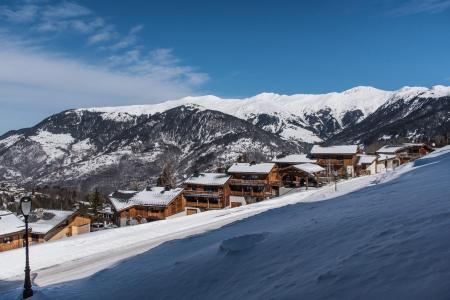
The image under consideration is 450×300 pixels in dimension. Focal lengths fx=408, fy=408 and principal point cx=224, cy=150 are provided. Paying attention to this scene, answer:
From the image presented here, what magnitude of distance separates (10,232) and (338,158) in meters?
52.8

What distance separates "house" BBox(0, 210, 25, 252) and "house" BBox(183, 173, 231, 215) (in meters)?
27.6

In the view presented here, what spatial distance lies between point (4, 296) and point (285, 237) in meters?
9.04

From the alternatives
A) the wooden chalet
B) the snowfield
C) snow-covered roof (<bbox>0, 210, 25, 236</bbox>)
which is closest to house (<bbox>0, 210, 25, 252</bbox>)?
snow-covered roof (<bbox>0, 210, 25, 236</bbox>)

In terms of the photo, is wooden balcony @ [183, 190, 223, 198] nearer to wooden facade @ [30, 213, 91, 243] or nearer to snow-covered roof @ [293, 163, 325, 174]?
snow-covered roof @ [293, 163, 325, 174]

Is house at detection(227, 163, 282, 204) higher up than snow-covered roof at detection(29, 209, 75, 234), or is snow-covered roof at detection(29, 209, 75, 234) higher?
→ house at detection(227, 163, 282, 204)

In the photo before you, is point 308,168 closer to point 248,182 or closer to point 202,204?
point 248,182

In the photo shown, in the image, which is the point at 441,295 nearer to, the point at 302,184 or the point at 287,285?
the point at 287,285

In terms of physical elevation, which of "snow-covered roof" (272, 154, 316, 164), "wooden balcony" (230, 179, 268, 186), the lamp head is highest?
"snow-covered roof" (272, 154, 316, 164)

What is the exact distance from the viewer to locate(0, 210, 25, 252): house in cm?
4019

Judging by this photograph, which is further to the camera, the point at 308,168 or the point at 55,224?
the point at 308,168

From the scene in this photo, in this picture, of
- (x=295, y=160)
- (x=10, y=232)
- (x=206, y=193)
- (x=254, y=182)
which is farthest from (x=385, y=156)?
(x=10, y=232)

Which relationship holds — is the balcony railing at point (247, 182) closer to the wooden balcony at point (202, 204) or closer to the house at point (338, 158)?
the wooden balcony at point (202, 204)

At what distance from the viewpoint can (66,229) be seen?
5325 centimetres

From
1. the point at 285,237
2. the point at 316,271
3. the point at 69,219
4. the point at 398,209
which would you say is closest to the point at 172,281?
the point at 285,237
